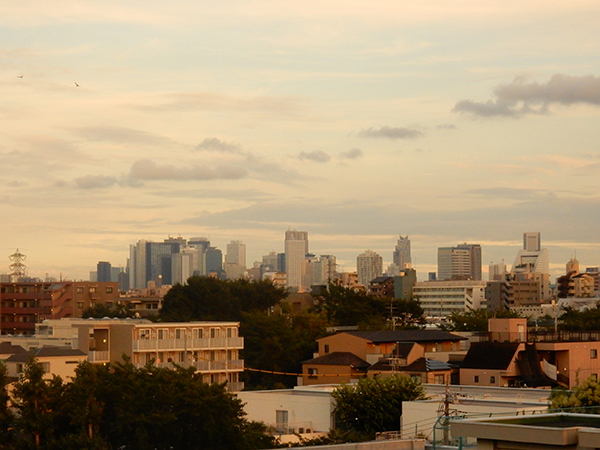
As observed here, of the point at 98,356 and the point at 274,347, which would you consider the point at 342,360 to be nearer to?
the point at 274,347

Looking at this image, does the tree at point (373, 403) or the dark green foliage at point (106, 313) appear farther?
the dark green foliage at point (106, 313)

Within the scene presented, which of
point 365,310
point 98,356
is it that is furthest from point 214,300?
point 98,356

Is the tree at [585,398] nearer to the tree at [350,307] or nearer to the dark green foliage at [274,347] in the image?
the dark green foliage at [274,347]

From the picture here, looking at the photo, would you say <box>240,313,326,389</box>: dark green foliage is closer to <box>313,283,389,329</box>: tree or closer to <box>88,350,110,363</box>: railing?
<box>88,350,110,363</box>: railing

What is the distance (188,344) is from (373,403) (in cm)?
2226

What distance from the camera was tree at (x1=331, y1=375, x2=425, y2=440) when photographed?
42.5 m

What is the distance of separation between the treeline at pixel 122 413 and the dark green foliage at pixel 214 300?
53657mm

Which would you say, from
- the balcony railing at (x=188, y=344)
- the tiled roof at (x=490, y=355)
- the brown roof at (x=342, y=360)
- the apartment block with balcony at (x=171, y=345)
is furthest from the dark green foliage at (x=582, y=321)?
the apartment block with balcony at (x=171, y=345)

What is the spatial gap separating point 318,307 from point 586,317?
83.3ft

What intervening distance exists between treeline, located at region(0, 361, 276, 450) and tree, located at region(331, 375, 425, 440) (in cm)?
418

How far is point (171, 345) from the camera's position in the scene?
61938 mm

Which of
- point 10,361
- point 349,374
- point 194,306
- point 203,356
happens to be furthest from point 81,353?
point 194,306

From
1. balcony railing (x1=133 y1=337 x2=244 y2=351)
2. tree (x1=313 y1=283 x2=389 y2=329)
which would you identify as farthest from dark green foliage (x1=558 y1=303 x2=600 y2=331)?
balcony railing (x1=133 y1=337 x2=244 y2=351)

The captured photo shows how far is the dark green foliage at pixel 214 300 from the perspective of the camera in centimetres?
9650
